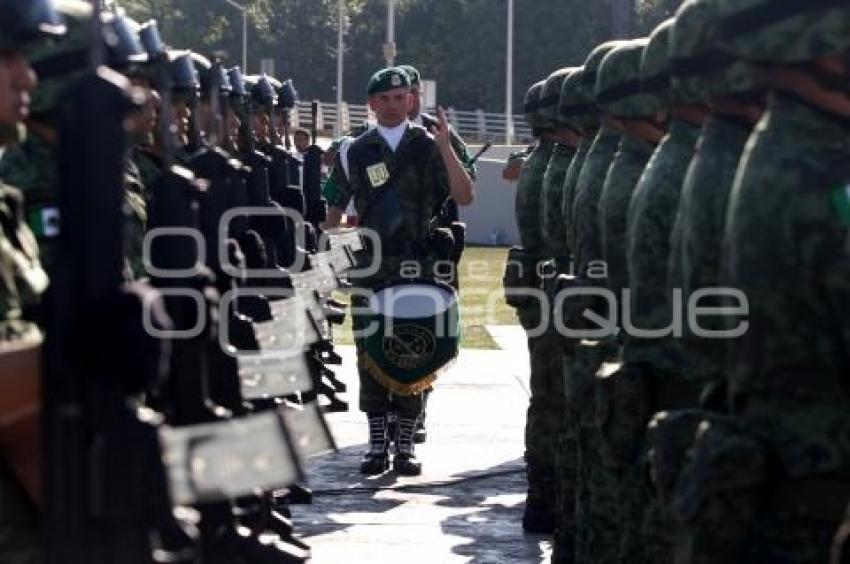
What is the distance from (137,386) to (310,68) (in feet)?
240

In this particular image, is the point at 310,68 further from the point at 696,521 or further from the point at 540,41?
the point at 696,521

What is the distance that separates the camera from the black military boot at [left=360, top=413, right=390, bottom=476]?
12430 mm

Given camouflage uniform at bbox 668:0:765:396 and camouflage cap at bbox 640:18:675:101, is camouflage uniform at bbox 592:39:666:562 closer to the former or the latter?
camouflage cap at bbox 640:18:675:101

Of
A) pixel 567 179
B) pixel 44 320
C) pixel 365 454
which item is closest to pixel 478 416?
pixel 365 454

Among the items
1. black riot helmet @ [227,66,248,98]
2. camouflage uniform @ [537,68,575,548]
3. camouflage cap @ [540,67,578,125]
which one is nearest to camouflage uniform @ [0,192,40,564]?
camouflage uniform @ [537,68,575,548]

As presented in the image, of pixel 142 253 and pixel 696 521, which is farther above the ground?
pixel 142 253

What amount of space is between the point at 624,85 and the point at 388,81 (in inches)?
190

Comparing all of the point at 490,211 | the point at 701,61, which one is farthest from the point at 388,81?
the point at 490,211

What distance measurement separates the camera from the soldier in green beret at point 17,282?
4.87 metres

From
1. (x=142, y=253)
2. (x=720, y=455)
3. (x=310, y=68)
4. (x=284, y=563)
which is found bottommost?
(x=284, y=563)

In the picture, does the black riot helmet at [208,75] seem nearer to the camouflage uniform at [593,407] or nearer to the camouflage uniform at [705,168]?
the camouflage uniform at [593,407]

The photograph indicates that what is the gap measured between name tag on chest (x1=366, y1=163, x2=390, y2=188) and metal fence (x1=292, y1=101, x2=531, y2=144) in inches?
1951

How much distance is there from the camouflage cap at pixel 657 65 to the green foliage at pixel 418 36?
5921 cm

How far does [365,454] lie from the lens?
12.8 m
